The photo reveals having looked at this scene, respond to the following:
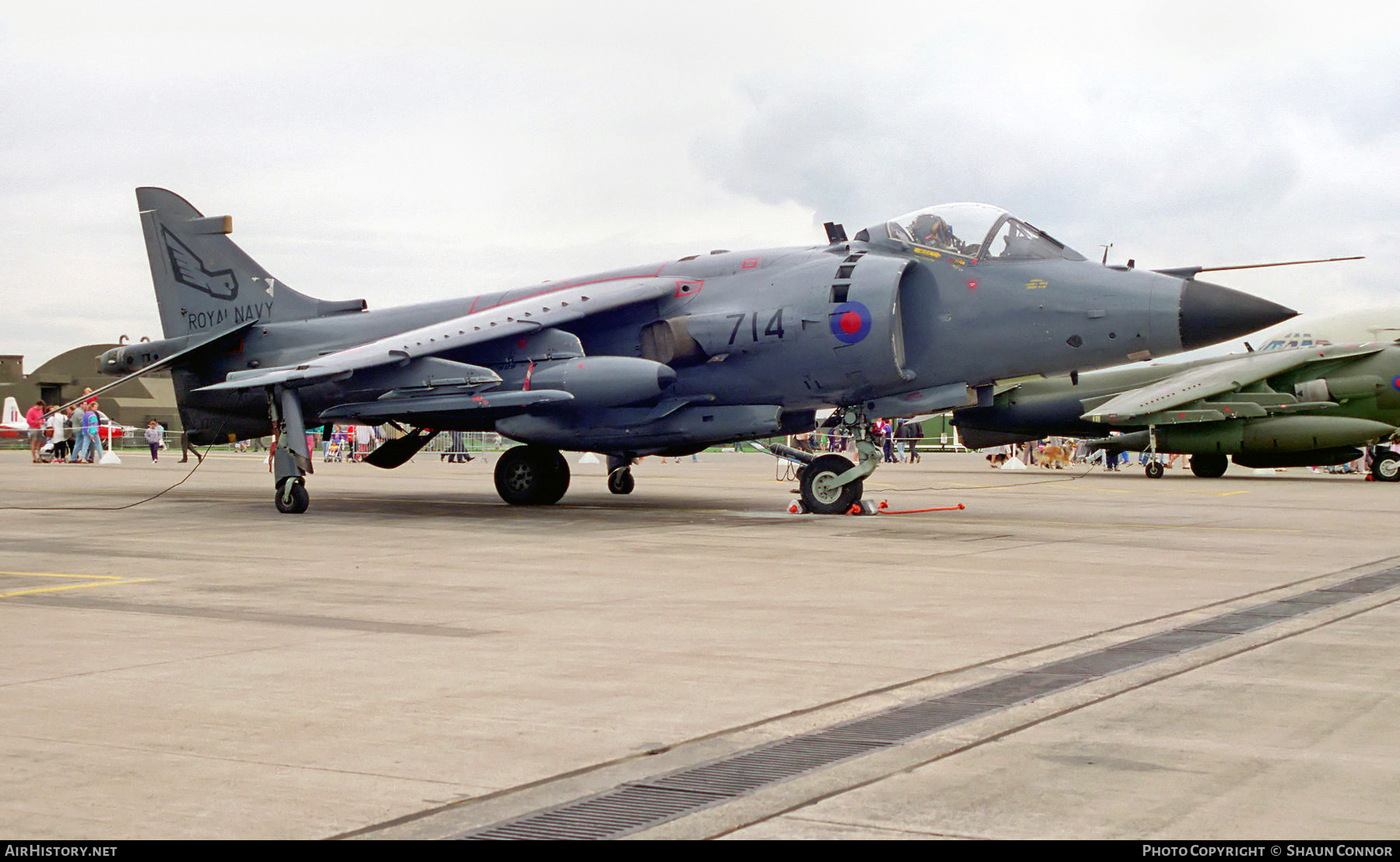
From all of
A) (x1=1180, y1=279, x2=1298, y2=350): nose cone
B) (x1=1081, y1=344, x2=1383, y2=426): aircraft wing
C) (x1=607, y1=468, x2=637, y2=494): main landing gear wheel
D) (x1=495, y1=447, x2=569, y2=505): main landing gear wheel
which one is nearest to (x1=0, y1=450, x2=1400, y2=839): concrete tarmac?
(x1=1180, y1=279, x2=1298, y2=350): nose cone

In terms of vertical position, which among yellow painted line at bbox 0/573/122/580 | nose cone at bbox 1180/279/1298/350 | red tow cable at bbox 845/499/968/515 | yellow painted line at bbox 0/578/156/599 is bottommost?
red tow cable at bbox 845/499/968/515

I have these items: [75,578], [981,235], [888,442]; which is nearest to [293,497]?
[75,578]

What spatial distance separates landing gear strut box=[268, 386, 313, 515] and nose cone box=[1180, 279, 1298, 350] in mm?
10738

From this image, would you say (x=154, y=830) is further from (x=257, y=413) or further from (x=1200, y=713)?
(x=257, y=413)

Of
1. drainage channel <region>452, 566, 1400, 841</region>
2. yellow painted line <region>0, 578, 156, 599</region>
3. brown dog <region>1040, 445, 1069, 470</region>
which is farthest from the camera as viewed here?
brown dog <region>1040, 445, 1069, 470</region>

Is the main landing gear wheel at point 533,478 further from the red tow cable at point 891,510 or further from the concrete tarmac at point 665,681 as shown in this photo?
the concrete tarmac at point 665,681

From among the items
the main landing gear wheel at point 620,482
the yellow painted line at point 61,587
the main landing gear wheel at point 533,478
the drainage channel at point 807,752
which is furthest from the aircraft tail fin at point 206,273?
the drainage channel at point 807,752

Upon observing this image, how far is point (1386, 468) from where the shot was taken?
92.7 feet

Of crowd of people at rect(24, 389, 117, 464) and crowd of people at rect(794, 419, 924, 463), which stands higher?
crowd of people at rect(24, 389, 117, 464)

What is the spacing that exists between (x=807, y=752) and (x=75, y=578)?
7012 millimetres

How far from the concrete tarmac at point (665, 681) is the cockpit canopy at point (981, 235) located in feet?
11.9

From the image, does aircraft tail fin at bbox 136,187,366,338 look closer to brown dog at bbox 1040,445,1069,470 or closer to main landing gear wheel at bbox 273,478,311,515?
main landing gear wheel at bbox 273,478,311,515

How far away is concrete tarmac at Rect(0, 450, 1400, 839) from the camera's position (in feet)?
11.8

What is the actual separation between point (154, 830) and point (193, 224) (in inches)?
670
